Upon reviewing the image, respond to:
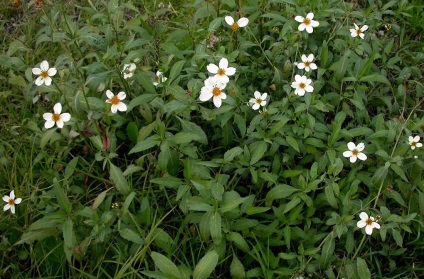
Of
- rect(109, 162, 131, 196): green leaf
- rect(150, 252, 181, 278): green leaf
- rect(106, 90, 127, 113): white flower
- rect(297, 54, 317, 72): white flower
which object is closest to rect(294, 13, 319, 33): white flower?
rect(297, 54, 317, 72): white flower

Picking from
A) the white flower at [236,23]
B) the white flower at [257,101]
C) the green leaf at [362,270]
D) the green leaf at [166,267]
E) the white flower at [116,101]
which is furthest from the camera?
the white flower at [236,23]

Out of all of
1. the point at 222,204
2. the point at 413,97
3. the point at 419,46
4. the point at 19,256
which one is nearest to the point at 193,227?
the point at 222,204

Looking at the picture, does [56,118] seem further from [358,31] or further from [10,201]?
[358,31]

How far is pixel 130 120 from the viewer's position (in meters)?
2.46

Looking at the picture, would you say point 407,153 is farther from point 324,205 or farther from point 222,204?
point 222,204

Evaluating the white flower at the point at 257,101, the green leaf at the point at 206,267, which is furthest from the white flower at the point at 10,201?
the white flower at the point at 257,101

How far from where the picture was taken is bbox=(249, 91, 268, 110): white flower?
7.77 feet

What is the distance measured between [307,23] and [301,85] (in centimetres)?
42

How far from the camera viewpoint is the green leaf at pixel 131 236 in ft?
6.60

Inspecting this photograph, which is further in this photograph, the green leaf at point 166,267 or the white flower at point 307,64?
the white flower at point 307,64

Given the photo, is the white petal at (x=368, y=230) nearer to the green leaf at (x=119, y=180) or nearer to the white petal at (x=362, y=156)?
the white petal at (x=362, y=156)

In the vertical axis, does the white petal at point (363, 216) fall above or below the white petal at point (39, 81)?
below

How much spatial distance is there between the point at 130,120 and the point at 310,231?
1.04m

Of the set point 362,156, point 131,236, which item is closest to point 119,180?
point 131,236
